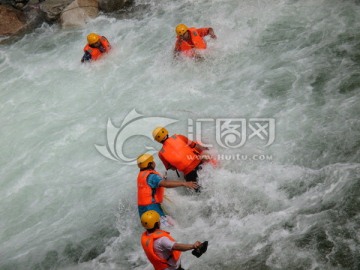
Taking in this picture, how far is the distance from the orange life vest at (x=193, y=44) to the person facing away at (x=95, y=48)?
254cm

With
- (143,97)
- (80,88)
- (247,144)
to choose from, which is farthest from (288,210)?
(80,88)

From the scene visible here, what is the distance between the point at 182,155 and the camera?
7195 millimetres

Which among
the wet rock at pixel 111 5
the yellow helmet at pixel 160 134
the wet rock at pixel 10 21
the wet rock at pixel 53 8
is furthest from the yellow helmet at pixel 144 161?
the wet rock at pixel 10 21

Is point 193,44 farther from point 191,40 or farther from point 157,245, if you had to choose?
point 157,245

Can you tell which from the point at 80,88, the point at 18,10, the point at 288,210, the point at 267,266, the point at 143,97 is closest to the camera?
the point at 267,266

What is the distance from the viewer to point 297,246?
616 centimetres

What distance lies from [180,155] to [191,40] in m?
4.11

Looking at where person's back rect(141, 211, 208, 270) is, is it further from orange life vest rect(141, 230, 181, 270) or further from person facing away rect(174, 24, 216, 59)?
person facing away rect(174, 24, 216, 59)

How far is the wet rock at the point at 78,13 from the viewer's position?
14.6 meters

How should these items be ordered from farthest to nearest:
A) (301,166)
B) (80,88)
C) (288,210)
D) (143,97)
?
(80,88) → (143,97) → (301,166) → (288,210)

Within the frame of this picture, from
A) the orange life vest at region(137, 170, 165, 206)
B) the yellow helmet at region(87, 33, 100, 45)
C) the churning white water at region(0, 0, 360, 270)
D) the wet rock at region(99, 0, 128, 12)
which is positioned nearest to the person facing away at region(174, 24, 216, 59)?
the churning white water at region(0, 0, 360, 270)

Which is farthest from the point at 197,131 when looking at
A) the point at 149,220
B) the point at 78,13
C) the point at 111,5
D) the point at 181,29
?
the point at 78,13

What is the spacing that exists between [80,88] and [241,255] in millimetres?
7178

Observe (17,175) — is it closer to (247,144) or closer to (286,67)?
(247,144)
